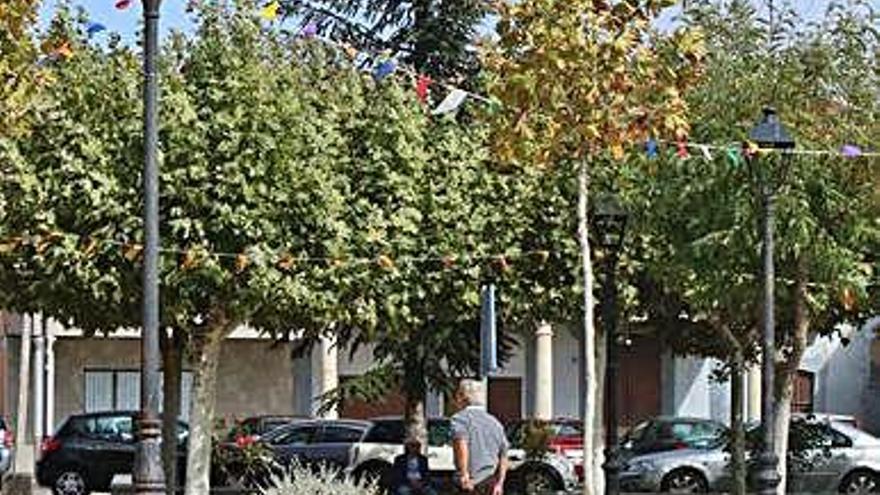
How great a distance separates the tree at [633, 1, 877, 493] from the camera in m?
23.2

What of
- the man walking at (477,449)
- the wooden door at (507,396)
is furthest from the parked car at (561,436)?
the man walking at (477,449)

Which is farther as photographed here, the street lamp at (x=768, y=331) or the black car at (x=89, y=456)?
the black car at (x=89, y=456)

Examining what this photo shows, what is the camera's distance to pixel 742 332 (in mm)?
28594

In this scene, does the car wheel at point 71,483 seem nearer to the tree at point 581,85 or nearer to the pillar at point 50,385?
the pillar at point 50,385

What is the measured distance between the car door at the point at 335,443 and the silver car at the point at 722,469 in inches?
179

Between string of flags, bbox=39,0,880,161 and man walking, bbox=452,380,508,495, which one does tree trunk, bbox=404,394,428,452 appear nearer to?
string of flags, bbox=39,0,880,161

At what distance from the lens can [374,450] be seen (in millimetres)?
32125

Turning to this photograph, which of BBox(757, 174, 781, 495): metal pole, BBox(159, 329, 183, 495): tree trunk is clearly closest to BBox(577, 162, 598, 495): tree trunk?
BBox(757, 174, 781, 495): metal pole

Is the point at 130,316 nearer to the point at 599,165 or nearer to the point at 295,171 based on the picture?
the point at 295,171

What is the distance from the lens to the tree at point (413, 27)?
32.5m

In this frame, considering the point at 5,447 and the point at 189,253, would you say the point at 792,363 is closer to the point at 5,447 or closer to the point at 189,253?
the point at 189,253

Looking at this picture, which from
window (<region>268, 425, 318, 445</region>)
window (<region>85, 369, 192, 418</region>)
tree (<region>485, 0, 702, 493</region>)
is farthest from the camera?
window (<region>85, 369, 192, 418</region>)

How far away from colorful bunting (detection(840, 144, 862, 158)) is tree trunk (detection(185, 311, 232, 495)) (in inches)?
309

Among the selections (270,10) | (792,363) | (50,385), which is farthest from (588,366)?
(50,385)
